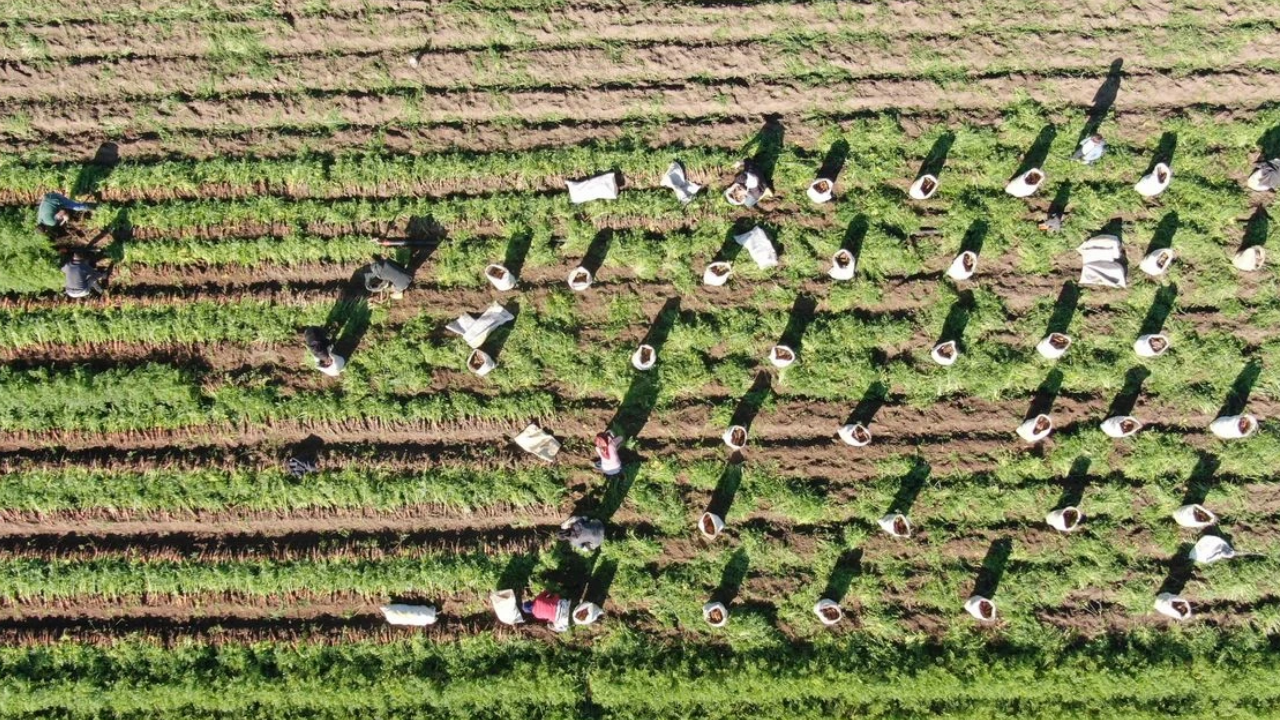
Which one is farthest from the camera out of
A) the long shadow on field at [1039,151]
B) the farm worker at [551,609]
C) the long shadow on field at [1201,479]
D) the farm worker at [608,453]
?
the long shadow on field at [1039,151]

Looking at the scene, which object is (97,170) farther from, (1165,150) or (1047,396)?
(1165,150)

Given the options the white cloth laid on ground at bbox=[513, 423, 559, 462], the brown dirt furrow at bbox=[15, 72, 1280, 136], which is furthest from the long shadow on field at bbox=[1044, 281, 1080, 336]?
the white cloth laid on ground at bbox=[513, 423, 559, 462]

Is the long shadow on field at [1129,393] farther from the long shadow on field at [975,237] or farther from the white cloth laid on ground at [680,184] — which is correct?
the white cloth laid on ground at [680,184]

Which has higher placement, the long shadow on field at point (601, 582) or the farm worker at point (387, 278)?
the farm worker at point (387, 278)

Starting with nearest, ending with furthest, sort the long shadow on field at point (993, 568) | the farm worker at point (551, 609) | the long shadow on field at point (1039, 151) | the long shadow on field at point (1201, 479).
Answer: the farm worker at point (551, 609) → the long shadow on field at point (993, 568) → the long shadow on field at point (1201, 479) → the long shadow on field at point (1039, 151)

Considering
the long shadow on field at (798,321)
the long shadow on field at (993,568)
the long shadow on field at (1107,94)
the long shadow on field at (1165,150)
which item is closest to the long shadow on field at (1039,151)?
the long shadow on field at (1107,94)

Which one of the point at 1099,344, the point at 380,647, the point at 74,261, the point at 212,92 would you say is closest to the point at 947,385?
the point at 1099,344
